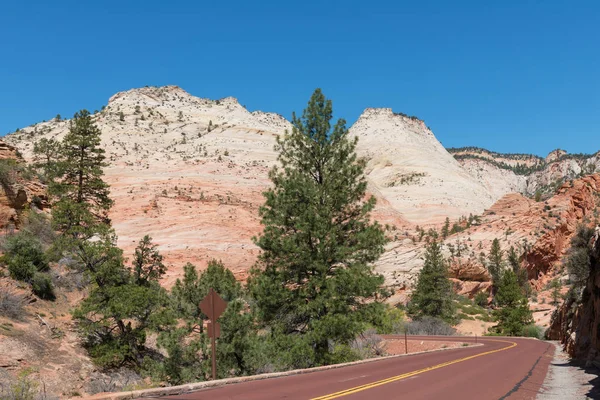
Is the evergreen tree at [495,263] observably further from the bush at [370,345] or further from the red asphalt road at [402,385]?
the red asphalt road at [402,385]

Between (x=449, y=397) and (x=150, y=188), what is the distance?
6029 centimetres

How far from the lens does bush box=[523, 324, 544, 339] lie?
39.8m

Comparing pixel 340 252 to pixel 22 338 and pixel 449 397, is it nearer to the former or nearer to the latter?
pixel 449 397

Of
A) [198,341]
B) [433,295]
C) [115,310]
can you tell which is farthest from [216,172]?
[198,341]

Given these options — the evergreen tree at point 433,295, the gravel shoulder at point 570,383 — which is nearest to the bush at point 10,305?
the gravel shoulder at point 570,383

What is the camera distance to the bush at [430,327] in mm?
43469

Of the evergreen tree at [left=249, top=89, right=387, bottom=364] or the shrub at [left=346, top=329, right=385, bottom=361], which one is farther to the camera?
the shrub at [left=346, top=329, right=385, bottom=361]

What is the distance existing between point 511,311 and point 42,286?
38272mm

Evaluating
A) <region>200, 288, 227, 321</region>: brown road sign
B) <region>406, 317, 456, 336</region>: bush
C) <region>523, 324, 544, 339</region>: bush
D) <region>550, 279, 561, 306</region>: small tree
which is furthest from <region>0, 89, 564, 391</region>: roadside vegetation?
<region>550, 279, 561, 306</region>: small tree

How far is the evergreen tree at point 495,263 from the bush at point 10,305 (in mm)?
50408

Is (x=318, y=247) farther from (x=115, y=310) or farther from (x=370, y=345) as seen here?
(x=370, y=345)

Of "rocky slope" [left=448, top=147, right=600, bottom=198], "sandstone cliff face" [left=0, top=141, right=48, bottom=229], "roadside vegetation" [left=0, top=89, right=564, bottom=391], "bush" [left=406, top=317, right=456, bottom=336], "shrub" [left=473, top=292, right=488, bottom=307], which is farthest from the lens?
"rocky slope" [left=448, top=147, right=600, bottom=198]

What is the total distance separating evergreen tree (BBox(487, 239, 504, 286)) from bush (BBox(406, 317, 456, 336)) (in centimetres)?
1457

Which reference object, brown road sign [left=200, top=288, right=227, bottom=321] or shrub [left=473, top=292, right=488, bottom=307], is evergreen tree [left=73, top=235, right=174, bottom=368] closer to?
brown road sign [left=200, top=288, right=227, bottom=321]
